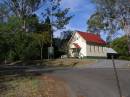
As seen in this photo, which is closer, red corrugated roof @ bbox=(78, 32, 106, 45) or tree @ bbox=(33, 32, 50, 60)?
tree @ bbox=(33, 32, 50, 60)

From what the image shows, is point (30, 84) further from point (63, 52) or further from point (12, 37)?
point (63, 52)

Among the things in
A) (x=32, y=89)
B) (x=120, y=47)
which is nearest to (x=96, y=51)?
(x=120, y=47)

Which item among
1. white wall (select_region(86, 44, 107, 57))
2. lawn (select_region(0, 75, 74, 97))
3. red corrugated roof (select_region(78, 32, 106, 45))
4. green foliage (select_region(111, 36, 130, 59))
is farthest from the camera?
green foliage (select_region(111, 36, 130, 59))

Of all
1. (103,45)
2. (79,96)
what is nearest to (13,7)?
(103,45)

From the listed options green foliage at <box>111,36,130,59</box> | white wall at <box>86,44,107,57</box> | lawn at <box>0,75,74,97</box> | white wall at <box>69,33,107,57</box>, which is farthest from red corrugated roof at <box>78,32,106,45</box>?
lawn at <box>0,75,74,97</box>

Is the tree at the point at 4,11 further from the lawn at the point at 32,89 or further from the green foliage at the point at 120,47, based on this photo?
the lawn at the point at 32,89

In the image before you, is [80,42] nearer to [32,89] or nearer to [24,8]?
[24,8]

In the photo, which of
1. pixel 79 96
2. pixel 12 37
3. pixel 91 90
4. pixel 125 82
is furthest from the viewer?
pixel 12 37

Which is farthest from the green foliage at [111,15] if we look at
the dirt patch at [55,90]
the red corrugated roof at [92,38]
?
the dirt patch at [55,90]

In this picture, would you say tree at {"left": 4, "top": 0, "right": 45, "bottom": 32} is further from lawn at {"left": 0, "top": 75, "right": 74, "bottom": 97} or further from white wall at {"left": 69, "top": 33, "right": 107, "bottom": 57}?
lawn at {"left": 0, "top": 75, "right": 74, "bottom": 97}

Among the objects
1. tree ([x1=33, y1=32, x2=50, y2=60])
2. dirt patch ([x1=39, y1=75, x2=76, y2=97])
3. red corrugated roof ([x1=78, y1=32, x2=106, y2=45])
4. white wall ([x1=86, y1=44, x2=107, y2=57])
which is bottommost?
dirt patch ([x1=39, y1=75, x2=76, y2=97])

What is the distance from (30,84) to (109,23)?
173 ft

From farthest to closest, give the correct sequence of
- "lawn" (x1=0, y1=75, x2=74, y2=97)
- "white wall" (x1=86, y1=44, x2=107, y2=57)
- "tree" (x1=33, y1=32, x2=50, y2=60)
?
1. "white wall" (x1=86, y1=44, x2=107, y2=57)
2. "tree" (x1=33, y1=32, x2=50, y2=60)
3. "lawn" (x1=0, y1=75, x2=74, y2=97)

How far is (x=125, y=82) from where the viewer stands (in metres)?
22.6
